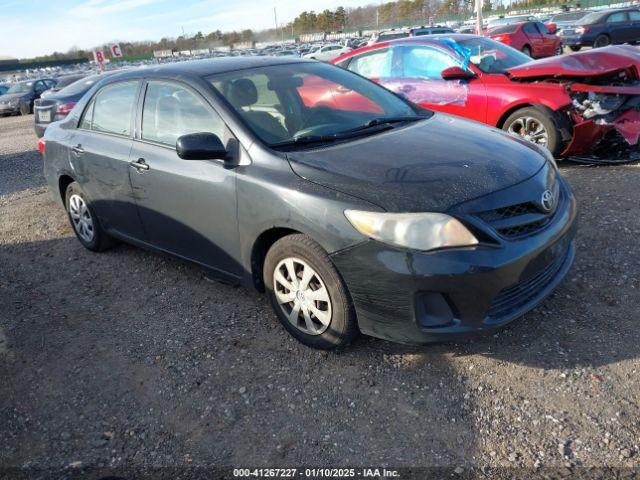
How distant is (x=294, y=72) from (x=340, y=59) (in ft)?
13.4

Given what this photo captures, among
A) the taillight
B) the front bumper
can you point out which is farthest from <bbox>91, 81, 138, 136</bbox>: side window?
the taillight

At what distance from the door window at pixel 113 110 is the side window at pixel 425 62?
394 cm

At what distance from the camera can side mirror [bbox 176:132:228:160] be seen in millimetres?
3123

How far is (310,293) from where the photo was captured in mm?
2992

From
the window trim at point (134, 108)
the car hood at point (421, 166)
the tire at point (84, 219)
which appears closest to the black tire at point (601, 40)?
the car hood at point (421, 166)

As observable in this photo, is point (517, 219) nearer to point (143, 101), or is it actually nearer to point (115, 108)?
point (143, 101)

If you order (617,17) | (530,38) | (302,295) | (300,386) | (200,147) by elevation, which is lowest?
(300,386)

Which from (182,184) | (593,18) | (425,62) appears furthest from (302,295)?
(593,18)

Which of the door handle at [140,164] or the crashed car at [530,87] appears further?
the crashed car at [530,87]

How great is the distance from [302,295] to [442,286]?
34.0 inches

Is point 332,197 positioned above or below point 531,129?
above

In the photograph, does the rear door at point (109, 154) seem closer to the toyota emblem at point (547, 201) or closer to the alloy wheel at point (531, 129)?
the toyota emblem at point (547, 201)

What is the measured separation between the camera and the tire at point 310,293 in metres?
2.82

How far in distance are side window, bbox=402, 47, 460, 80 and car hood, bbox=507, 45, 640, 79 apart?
92cm
